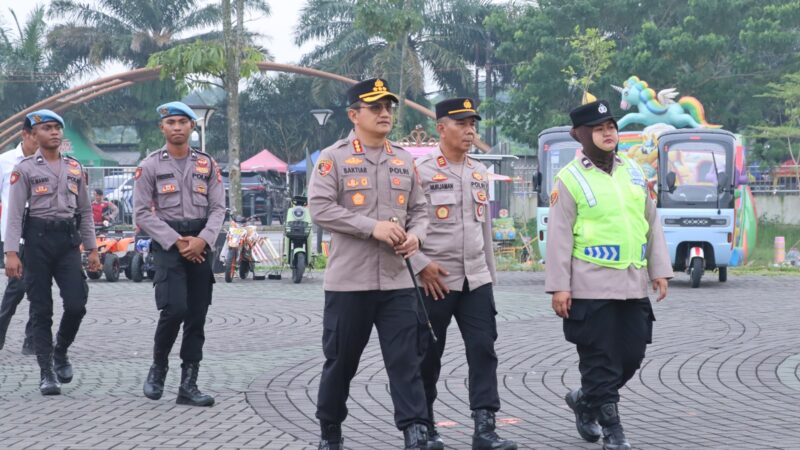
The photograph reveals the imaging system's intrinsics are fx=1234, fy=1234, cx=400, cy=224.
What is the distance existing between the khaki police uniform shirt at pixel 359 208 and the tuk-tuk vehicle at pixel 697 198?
43.4 ft

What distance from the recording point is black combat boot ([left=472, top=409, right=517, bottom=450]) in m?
6.09

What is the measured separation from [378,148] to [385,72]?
1722 inches

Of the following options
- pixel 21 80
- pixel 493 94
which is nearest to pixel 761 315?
pixel 493 94

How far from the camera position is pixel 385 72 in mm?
49375

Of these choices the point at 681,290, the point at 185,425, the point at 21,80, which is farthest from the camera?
the point at 21,80

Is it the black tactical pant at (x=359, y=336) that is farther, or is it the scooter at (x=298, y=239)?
the scooter at (x=298, y=239)

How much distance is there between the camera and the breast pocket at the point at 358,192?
5.91m

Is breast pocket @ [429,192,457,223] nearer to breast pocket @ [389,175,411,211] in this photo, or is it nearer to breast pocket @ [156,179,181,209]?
breast pocket @ [389,175,411,211]

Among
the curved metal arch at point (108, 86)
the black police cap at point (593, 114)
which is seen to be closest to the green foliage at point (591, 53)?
the curved metal arch at point (108, 86)

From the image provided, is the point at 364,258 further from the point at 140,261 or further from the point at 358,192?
the point at 140,261

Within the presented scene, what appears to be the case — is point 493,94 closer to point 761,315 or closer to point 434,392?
point 761,315

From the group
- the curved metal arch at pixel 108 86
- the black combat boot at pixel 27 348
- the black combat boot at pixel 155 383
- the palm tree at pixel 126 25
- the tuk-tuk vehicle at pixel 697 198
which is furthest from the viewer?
the palm tree at pixel 126 25

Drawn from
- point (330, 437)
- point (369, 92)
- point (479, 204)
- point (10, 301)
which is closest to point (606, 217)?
point (479, 204)

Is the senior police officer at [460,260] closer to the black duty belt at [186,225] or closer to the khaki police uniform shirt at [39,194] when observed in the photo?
the black duty belt at [186,225]
